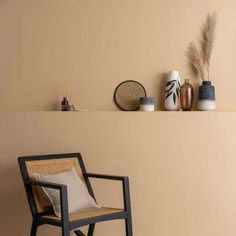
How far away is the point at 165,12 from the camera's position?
4258mm

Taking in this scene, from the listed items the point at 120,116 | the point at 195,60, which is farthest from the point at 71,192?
the point at 195,60

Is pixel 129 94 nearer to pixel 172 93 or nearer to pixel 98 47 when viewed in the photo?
pixel 172 93

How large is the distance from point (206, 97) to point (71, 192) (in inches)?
62.6

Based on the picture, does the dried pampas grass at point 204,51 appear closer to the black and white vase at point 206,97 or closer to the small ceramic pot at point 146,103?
the black and white vase at point 206,97

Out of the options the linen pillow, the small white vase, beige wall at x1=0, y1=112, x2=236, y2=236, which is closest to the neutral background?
beige wall at x1=0, y1=112, x2=236, y2=236

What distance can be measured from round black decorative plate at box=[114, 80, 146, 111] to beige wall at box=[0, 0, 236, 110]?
55mm

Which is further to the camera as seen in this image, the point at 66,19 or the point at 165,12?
the point at 165,12

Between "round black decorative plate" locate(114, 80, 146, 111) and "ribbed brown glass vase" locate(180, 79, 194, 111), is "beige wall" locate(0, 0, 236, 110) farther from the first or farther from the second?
"ribbed brown glass vase" locate(180, 79, 194, 111)

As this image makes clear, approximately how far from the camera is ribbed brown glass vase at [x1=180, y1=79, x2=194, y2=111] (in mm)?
4125

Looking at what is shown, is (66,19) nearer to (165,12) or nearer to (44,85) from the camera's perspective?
(44,85)

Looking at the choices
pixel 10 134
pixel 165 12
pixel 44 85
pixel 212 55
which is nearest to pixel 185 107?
pixel 212 55

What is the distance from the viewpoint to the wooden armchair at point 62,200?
9.23ft

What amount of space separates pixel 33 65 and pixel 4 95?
34 cm

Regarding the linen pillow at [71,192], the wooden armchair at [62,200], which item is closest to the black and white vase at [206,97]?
the wooden armchair at [62,200]
